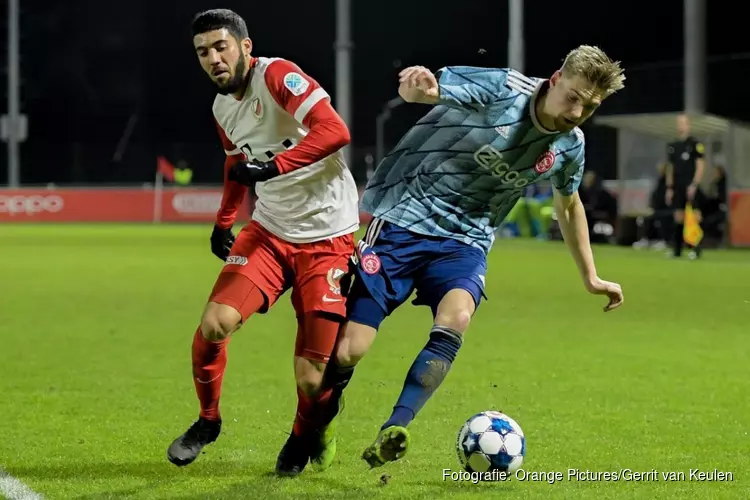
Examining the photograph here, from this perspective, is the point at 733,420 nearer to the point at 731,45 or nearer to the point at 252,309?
the point at 252,309

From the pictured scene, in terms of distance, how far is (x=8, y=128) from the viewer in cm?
3703

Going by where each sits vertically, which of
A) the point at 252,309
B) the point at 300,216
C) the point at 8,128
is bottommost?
the point at 8,128

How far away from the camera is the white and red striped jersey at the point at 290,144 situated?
5.21 meters

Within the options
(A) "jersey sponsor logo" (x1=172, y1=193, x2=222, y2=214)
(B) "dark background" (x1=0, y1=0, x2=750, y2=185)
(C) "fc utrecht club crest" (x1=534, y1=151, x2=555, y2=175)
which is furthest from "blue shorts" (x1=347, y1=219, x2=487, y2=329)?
(B) "dark background" (x1=0, y1=0, x2=750, y2=185)

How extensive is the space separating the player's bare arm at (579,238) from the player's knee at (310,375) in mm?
1218

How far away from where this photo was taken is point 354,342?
5.09 metres

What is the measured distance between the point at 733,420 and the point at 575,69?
8.32 feet

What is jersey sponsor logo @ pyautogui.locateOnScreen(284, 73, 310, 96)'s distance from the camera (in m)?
5.21

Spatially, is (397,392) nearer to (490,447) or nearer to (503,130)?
(490,447)

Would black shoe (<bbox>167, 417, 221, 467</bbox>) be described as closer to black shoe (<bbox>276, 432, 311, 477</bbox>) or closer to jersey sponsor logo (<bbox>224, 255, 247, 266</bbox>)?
black shoe (<bbox>276, 432, 311, 477</bbox>)

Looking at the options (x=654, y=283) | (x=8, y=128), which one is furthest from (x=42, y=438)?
(x=8, y=128)

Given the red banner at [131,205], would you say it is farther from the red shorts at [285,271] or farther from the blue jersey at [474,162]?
the blue jersey at [474,162]

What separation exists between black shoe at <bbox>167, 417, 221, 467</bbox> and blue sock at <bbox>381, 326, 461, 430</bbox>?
0.91m

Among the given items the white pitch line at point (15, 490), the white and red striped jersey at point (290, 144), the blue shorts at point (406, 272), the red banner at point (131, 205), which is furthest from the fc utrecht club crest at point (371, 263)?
the red banner at point (131, 205)
